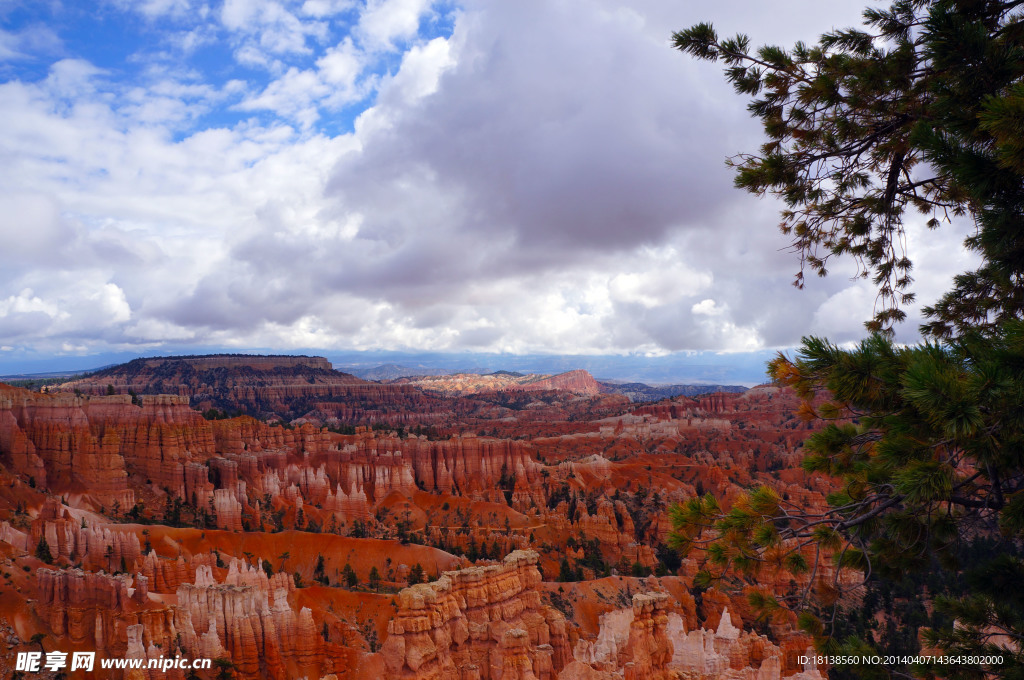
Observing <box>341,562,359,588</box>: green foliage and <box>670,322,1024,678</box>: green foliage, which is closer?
<box>670,322,1024,678</box>: green foliage

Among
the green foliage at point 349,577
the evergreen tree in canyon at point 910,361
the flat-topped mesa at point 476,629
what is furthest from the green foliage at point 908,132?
the green foliage at point 349,577

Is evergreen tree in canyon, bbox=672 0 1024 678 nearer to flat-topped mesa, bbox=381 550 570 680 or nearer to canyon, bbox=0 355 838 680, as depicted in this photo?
canyon, bbox=0 355 838 680

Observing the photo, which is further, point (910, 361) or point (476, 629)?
point (476, 629)

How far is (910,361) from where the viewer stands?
5137 mm

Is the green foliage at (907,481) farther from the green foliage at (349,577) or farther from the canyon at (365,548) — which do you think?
the green foliage at (349,577)

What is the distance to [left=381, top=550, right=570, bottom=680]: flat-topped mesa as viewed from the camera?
26.9 meters

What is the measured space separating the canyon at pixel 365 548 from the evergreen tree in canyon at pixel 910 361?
93 centimetres

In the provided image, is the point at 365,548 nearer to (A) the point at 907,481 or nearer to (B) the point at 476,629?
(B) the point at 476,629

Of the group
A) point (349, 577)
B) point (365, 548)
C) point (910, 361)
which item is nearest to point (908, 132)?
point (910, 361)

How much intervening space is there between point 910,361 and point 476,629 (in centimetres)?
2859

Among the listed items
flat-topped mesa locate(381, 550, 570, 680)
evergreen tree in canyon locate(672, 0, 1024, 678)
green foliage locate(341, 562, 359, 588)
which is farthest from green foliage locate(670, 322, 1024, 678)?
green foliage locate(341, 562, 359, 588)

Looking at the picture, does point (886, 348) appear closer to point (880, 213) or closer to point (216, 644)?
point (880, 213)

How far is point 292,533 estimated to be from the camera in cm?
5116

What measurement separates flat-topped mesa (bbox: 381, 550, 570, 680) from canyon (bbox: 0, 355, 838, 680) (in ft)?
0.33
